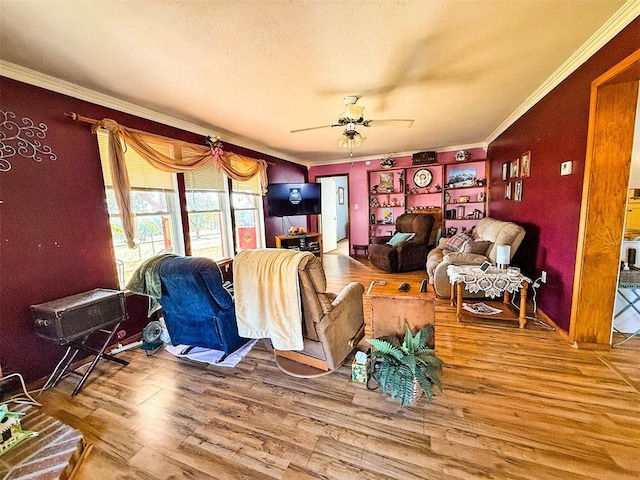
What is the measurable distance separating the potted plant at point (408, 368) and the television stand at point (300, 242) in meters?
3.51

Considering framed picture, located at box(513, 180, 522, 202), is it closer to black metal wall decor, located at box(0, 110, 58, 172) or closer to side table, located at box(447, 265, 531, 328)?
side table, located at box(447, 265, 531, 328)

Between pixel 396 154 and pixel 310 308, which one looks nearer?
pixel 310 308

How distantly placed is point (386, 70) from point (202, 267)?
2.20 meters

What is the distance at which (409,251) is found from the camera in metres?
4.96

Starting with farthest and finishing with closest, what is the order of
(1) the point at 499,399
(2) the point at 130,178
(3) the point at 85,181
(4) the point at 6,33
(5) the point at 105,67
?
(2) the point at 130,178 < (3) the point at 85,181 < (5) the point at 105,67 < (1) the point at 499,399 < (4) the point at 6,33

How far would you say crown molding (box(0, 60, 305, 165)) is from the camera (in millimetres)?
2027

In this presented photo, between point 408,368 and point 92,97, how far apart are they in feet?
11.6

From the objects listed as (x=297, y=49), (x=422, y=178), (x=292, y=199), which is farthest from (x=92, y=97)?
(x=422, y=178)

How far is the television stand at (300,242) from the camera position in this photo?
5211mm

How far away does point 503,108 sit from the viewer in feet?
11.3

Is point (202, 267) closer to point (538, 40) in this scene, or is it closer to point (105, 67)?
point (105, 67)

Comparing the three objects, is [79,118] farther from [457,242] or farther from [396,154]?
[396,154]

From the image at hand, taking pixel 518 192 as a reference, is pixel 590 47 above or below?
above

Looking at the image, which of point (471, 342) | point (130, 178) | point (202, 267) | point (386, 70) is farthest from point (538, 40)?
point (130, 178)
